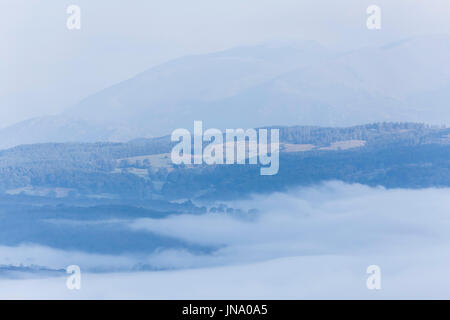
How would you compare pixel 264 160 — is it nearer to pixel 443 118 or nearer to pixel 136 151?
pixel 136 151

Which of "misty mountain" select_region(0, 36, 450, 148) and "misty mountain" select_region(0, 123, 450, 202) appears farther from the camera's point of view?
"misty mountain" select_region(0, 36, 450, 148)

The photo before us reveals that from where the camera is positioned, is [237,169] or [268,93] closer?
[237,169]

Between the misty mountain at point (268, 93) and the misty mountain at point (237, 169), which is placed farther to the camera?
the misty mountain at point (268, 93)

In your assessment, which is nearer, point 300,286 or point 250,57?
point 300,286

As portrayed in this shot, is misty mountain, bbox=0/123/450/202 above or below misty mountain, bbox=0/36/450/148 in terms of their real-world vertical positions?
below

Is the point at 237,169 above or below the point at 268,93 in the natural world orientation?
below

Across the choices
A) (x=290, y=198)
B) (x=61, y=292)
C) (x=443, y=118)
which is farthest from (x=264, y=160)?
(x=61, y=292)

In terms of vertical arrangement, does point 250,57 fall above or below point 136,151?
above

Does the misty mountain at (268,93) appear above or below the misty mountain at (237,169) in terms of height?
above
